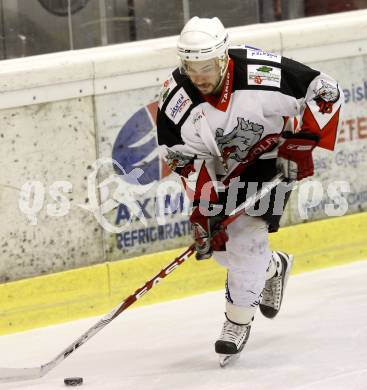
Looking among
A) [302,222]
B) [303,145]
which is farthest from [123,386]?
[302,222]

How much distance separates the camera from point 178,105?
431 centimetres

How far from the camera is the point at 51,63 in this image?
17.3 feet

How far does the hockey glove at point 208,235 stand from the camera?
4.36 m

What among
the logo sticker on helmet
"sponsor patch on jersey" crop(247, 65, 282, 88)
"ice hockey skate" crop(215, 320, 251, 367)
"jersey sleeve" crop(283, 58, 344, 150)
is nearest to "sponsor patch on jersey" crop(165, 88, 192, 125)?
"sponsor patch on jersey" crop(247, 65, 282, 88)

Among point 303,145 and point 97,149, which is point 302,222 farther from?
point 303,145

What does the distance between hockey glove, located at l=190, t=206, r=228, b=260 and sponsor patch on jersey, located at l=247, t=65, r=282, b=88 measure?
1.52ft

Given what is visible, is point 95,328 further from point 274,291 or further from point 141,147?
point 141,147

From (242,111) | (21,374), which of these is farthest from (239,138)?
(21,374)

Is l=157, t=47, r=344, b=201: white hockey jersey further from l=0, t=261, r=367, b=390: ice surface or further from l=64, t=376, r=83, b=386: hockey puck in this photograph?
l=64, t=376, r=83, b=386: hockey puck

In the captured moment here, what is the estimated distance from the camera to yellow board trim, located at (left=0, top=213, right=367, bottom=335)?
521cm

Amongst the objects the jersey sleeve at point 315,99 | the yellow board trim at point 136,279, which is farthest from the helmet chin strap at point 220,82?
the yellow board trim at point 136,279

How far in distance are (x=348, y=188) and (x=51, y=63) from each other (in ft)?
5.20

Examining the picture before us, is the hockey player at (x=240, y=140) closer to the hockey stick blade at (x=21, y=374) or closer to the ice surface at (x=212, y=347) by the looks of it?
the ice surface at (x=212, y=347)

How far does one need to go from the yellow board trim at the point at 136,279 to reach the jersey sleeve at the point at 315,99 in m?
1.33
